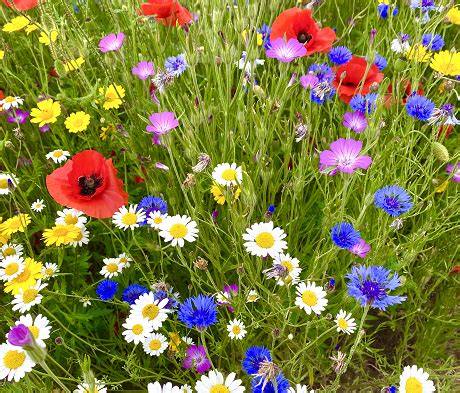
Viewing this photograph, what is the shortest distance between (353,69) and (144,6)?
69cm

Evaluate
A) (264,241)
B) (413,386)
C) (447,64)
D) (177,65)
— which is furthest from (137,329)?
(447,64)

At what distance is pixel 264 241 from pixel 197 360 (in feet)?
1.09

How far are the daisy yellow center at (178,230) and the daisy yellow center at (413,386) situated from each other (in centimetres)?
57

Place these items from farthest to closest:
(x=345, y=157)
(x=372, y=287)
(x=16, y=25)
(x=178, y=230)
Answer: (x=16, y=25) → (x=178, y=230) → (x=345, y=157) → (x=372, y=287)

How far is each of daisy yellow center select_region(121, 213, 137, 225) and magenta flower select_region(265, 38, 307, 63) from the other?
552 millimetres

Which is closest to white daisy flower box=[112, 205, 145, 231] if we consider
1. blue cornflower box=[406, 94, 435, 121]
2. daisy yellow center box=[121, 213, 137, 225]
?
daisy yellow center box=[121, 213, 137, 225]

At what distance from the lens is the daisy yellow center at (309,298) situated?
1.03 meters

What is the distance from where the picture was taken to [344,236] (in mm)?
1037

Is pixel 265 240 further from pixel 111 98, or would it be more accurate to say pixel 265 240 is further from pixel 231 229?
pixel 111 98

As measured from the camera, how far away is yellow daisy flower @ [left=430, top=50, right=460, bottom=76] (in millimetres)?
1425

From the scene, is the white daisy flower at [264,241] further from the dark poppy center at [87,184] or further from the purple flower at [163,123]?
the dark poppy center at [87,184]

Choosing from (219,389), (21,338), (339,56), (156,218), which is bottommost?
(21,338)

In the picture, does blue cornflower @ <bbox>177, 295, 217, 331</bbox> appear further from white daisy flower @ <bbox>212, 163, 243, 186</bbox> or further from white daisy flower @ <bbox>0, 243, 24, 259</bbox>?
white daisy flower @ <bbox>0, 243, 24, 259</bbox>

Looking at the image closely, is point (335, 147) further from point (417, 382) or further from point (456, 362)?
point (456, 362)
